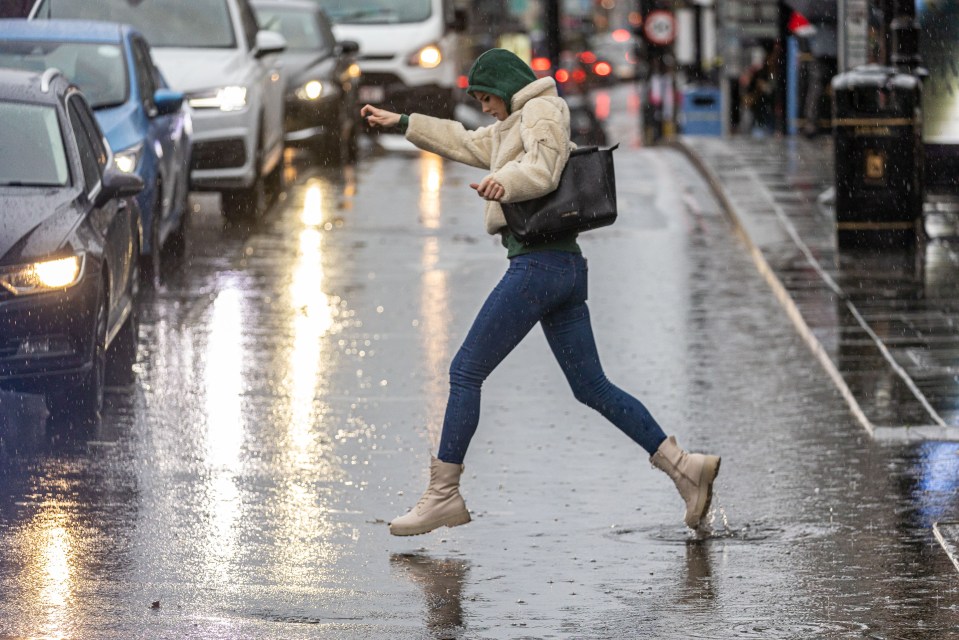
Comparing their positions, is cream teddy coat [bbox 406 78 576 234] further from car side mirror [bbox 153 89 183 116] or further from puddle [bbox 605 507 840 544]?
car side mirror [bbox 153 89 183 116]

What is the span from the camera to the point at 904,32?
1617 centimetres

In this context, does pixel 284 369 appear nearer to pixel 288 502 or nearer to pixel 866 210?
pixel 288 502

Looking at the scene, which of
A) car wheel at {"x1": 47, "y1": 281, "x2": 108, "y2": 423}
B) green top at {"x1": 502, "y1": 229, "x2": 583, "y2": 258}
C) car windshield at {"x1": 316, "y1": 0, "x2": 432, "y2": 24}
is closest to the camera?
green top at {"x1": 502, "y1": 229, "x2": 583, "y2": 258}

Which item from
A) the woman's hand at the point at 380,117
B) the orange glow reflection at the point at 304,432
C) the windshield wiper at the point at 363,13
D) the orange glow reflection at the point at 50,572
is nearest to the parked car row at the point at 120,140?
the orange glow reflection at the point at 304,432

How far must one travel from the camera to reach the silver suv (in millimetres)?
17344

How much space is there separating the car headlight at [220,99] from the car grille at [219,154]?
313 millimetres

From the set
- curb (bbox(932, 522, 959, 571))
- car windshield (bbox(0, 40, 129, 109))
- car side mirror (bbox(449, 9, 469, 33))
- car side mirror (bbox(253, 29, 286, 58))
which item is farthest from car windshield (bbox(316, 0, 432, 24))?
curb (bbox(932, 522, 959, 571))

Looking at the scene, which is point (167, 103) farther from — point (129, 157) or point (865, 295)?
point (865, 295)

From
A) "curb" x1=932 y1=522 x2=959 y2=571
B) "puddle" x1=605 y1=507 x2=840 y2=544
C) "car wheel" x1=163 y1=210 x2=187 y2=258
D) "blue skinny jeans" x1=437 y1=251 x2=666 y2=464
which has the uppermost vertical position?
"blue skinny jeans" x1=437 y1=251 x2=666 y2=464

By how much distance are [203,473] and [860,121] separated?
8.00m

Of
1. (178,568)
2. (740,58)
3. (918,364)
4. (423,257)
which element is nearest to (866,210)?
(423,257)

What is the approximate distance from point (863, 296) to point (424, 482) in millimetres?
5572

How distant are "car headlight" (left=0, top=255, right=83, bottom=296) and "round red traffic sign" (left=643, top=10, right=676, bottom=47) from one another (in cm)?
3503

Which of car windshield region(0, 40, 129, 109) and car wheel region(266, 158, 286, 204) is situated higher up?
car windshield region(0, 40, 129, 109)
